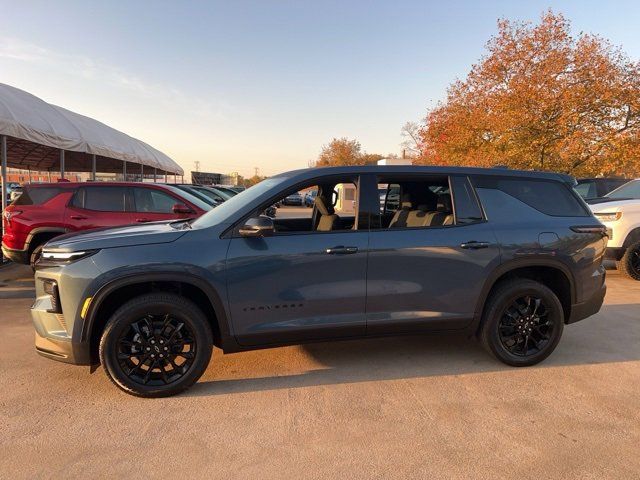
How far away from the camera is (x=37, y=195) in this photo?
684cm

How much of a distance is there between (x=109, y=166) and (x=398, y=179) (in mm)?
26610

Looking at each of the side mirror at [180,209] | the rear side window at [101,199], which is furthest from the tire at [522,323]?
the rear side window at [101,199]

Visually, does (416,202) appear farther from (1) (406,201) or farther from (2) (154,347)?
(2) (154,347)

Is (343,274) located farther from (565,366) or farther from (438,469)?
(565,366)

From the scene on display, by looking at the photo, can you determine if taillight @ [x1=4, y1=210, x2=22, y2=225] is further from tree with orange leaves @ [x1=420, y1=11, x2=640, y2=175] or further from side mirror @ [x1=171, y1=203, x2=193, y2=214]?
tree with orange leaves @ [x1=420, y1=11, x2=640, y2=175]

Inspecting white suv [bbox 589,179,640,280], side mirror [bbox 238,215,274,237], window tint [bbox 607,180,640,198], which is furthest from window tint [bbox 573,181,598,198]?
side mirror [bbox 238,215,274,237]

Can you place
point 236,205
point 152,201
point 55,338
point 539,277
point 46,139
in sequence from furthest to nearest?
point 46,139
point 152,201
point 539,277
point 236,205
point 55,338

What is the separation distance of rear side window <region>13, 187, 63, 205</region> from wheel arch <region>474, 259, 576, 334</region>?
21.8 feet

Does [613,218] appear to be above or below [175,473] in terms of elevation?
above

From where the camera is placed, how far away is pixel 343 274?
3406 mm

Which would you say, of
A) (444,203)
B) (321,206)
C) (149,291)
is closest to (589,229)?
(444,203)

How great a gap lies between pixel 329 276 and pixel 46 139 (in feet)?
35.8

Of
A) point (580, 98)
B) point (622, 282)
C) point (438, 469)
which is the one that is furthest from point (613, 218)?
point (580, 98)

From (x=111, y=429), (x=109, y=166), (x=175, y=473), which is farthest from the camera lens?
(x=109, y=166)
